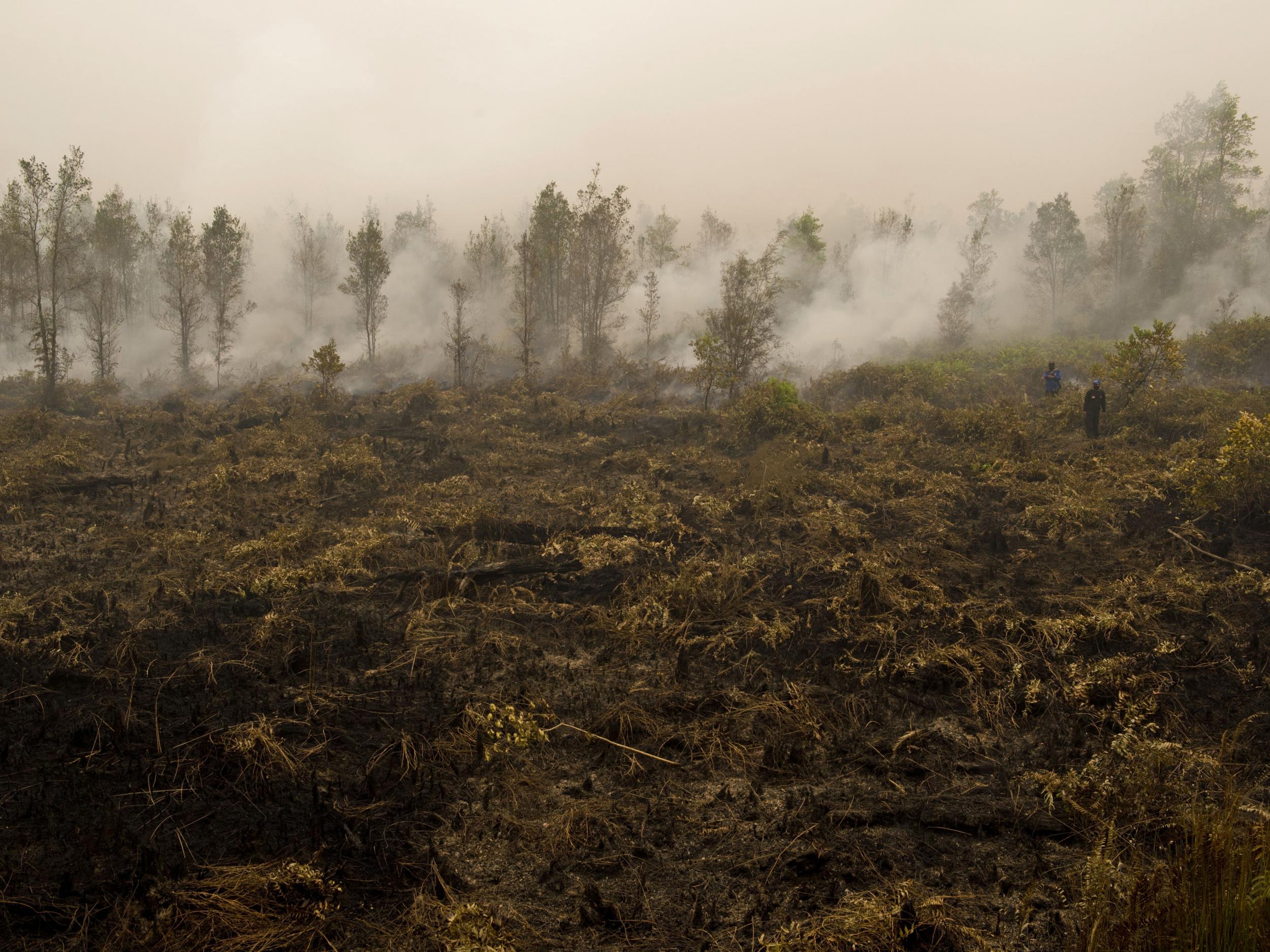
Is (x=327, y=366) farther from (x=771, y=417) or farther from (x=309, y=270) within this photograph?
(x=309, y=270)

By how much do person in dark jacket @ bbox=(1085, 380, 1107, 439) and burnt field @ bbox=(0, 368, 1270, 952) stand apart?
8.52ft

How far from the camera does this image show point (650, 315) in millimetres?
35219

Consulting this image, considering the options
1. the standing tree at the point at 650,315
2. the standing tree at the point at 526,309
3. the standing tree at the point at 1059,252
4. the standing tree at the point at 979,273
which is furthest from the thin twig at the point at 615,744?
the standing tree at the point at 1059,252

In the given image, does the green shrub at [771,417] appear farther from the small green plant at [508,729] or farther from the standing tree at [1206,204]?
the standing tree at [1206,204]

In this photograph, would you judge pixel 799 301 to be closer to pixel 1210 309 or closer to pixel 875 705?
pixel 1210 309

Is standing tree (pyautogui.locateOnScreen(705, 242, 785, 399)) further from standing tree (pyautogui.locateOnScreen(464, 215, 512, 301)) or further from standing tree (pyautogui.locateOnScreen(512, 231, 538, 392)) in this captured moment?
standing tree (pyautogui.locateOnScreen(464, 215, 512, 301))

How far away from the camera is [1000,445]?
14.8m

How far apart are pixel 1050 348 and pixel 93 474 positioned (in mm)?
36901

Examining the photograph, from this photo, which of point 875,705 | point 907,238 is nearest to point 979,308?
point 907,238

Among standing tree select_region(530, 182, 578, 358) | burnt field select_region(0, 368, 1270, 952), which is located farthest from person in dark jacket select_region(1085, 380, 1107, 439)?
standing tree select_region(530, 182, 578, 358)

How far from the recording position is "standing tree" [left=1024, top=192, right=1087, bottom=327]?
42750mm

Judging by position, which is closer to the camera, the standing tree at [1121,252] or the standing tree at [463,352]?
the standing tree at [463,352]

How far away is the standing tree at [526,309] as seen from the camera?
28125 millimetres

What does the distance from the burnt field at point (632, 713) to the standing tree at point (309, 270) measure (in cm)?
4186
